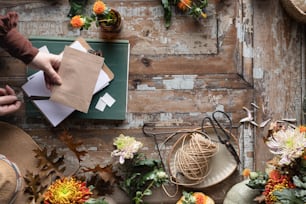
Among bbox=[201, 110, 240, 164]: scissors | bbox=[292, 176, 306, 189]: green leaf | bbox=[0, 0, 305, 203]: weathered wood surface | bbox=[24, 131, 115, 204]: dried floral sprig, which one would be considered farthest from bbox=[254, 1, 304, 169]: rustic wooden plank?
bbox=[24, 131, 115, 204]: dried floral sprig

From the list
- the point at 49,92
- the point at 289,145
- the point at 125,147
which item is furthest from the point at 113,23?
the point at 289,145

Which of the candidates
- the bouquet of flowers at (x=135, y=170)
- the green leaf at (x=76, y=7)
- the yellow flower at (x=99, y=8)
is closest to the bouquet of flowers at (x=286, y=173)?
the bouquet of flowers at (x=135, y=170)

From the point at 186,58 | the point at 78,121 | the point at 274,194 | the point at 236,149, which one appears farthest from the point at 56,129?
the point at 274,194

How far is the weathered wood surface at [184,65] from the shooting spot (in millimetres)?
1922

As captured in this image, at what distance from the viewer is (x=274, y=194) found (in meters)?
1.59

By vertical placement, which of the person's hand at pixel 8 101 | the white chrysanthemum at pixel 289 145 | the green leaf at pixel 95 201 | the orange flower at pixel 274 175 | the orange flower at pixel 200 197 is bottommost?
the orange flower at pixel 200 197

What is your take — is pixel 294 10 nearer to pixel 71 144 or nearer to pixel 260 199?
pixel 260 199

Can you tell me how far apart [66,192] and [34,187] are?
0.17 m

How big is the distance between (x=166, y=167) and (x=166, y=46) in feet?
1.66

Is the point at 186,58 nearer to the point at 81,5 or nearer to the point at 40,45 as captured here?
the point at 81,5

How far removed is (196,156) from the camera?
1.80 m

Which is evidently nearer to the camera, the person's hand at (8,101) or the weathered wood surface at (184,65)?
the person's hand at (8,101)

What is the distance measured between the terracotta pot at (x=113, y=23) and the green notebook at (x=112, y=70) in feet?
0.18

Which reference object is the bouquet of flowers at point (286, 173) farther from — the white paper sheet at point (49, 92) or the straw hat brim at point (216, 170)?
the white paper sheet at point (49, 92)
